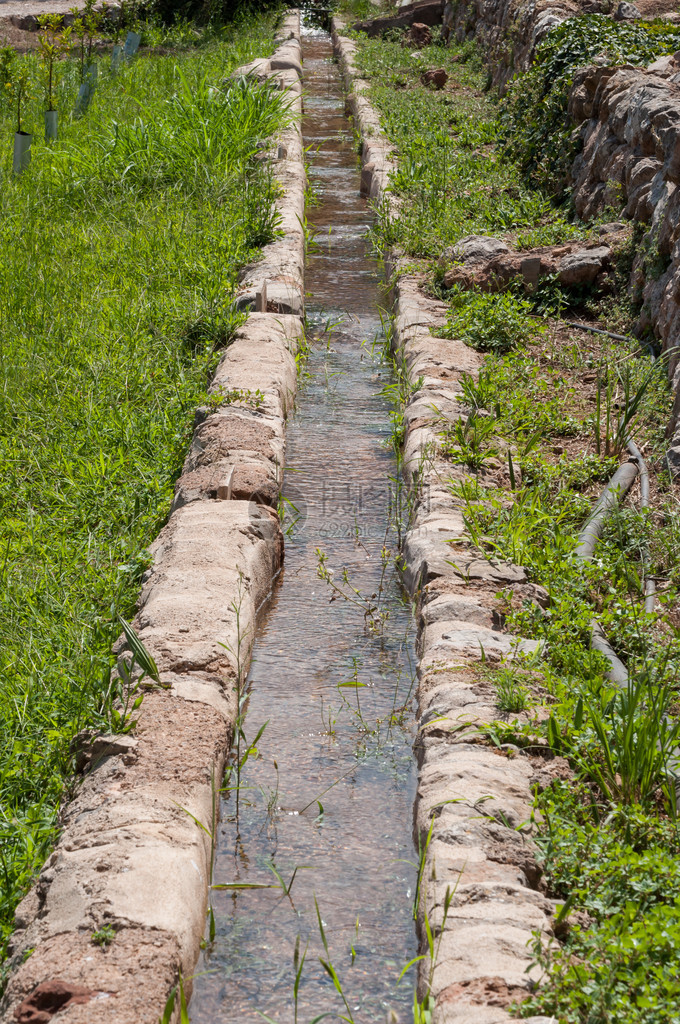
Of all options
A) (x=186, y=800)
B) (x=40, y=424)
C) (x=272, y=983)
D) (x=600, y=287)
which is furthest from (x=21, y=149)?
(x=272, y=983)

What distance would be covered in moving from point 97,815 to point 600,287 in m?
4.68

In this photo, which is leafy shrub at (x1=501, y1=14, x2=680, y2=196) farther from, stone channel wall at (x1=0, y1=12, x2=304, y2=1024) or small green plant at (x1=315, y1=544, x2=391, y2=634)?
small green plant at (x1=315, y1=544, x2=391, y2=634)

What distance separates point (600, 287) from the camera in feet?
20.7

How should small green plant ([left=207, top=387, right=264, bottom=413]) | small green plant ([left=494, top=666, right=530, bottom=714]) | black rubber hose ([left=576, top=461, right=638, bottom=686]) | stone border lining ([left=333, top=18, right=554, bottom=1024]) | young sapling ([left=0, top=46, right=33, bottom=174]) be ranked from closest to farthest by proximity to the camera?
stone border lining ([left=333, top=18, right=554, bottom=1024]), small green plant ([left=494, top=666, right=530, bottom=714]), black rubber hose ([left=576, top=461, right=638, bottom=686]), small green plant ([left=207, top=387, right=264, bottom=413]), young sapling ([left=0, top=46, right=33, bottom=174])

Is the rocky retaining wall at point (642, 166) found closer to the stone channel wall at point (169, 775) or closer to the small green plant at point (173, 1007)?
the stone channel wall at point (169, 775)

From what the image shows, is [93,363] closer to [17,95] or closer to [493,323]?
[493,323]

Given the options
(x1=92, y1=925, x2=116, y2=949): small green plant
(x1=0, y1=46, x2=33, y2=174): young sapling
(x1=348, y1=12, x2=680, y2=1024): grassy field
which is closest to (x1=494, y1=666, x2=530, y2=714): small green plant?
(x1=348, y1=12, x2=680, y2=1024): grassy field

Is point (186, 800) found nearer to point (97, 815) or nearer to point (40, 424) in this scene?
point (97, 815)

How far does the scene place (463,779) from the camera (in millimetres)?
2877

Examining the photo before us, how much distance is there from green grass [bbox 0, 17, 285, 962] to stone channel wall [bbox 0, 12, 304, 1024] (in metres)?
0.18

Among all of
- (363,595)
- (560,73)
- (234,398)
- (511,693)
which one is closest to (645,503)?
(363,595)

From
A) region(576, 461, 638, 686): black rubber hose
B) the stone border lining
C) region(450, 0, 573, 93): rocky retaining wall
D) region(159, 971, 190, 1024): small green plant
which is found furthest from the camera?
region(450, 0, 573, 93): rocky retaining wall

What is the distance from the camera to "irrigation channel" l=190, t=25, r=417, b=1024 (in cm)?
257

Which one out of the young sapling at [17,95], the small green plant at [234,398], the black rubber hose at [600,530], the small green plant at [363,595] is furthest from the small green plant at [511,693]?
the young sapling at [17,95]
